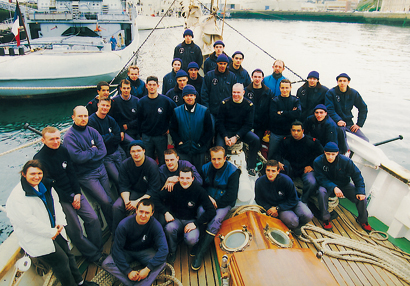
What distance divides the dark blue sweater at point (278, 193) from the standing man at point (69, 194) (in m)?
2.03

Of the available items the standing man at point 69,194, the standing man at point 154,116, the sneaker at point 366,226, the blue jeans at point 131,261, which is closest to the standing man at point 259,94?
the standing man at point 154,116

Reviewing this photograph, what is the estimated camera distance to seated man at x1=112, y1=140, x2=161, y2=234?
3.09 meters

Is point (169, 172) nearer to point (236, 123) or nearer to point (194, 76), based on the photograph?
point (236, 123)

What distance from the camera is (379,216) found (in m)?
3.70

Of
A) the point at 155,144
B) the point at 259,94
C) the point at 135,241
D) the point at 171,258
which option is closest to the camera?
the point at 135,241

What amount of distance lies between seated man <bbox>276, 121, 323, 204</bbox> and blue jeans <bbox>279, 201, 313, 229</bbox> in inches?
17.0

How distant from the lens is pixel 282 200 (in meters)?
3.37

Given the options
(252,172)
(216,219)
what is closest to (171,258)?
(216,219)

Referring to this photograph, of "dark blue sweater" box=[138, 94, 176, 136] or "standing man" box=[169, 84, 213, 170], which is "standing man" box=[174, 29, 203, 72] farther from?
"standing man" box=[169, 84, 213, 170]

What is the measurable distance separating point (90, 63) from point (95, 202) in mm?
9245

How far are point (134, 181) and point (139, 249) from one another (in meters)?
0.79

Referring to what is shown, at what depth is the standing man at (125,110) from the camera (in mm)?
4004

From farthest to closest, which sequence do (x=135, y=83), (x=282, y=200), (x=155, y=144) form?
(x=135, y=83) → (x=155, y=144) → (x=282, y=200)

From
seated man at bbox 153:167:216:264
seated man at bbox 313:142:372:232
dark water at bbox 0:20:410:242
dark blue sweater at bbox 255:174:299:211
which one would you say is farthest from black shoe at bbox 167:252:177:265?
dark water at bbox 0:20:410:242
